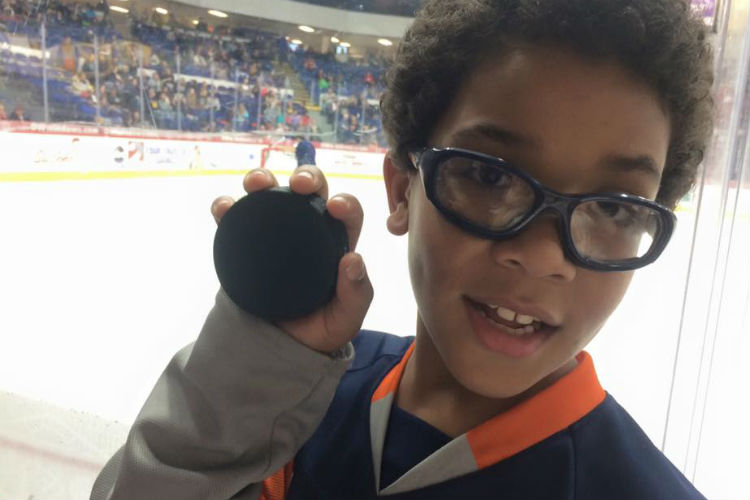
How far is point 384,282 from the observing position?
85.0 inches

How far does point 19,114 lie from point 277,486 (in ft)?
12.5

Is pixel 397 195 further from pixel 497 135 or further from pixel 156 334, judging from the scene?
pixel 156 334

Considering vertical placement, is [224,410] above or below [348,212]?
below

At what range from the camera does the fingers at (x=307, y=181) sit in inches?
20.2

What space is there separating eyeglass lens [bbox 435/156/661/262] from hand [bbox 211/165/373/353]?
9 cm

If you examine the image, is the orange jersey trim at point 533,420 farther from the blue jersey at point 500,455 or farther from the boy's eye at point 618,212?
the boy's eye at point 618,212

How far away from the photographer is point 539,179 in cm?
50

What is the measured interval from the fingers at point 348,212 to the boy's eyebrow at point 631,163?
21 centimetres

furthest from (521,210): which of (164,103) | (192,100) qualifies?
(192,100)

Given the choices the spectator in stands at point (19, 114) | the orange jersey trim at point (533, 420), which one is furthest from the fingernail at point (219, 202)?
the spectator in stands at point (19, 114)

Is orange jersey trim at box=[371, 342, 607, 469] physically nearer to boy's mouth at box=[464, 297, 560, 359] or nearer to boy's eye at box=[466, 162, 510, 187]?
boy's mouth at box=[464, 297, 560, 359]

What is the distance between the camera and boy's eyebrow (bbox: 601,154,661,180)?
495 mm

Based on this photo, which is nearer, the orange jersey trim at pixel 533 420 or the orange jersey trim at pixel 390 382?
the orange jersey trim at pixel 533 420

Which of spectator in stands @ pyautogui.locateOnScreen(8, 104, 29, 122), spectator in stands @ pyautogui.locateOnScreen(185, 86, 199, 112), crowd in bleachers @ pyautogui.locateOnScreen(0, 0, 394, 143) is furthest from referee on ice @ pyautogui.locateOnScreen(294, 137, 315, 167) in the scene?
spectator in stands @ pyautogui.locateOnScreen(8, 104, 29, 122)
